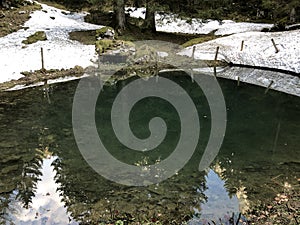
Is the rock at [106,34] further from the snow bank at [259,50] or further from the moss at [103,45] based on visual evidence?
the snow bank at [259,50]

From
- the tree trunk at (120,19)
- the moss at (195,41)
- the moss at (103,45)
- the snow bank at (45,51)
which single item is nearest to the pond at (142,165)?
the snow bank at (45,51)

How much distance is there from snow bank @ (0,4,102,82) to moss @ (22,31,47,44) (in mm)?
499

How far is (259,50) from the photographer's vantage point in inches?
1072

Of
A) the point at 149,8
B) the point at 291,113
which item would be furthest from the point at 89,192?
the point at 149,8

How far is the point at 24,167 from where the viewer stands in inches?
496

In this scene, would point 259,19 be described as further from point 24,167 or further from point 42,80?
point 24,167

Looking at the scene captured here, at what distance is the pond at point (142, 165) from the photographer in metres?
10.0

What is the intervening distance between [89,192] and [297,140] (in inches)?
357

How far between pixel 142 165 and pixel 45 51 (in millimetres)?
17655

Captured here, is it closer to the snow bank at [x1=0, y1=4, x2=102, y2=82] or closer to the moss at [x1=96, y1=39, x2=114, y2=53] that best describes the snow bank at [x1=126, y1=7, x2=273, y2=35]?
the snow bank at [x1=0, y1=4, x2=102, y2=82]

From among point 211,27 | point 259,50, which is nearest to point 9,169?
point 259,50

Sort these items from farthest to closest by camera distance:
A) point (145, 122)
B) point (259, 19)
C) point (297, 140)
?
point (259, 19) < point (145, 122) < point (297, 140)

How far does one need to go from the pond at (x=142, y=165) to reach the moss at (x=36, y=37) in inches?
419

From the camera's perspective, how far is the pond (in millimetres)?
10008
